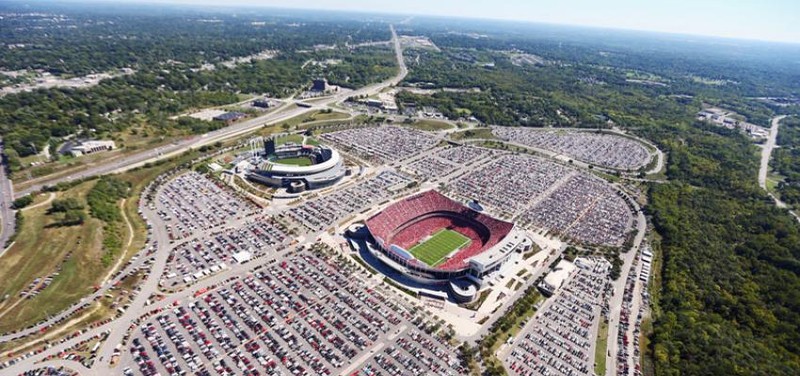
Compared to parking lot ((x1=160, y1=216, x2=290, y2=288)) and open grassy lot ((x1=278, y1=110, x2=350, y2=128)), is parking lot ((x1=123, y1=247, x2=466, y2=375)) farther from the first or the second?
open grassy lot ((x1=278, y1=110, x2=350, y2=128))

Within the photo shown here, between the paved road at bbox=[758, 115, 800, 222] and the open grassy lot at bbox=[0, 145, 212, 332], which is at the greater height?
the paved road at bbox=[758, 115, 800, 222]

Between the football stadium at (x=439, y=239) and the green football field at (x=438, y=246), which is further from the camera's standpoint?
the green football field at (x=438, y=246)

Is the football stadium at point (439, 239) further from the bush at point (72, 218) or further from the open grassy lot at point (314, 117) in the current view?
the open grassy lot at point (314, 117)

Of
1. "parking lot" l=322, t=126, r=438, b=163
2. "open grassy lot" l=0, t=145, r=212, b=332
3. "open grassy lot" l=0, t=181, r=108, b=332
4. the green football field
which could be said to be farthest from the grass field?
the green football field

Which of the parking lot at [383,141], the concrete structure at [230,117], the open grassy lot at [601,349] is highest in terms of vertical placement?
the concrete structure at [230,117]

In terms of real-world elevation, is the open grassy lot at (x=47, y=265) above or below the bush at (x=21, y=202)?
below

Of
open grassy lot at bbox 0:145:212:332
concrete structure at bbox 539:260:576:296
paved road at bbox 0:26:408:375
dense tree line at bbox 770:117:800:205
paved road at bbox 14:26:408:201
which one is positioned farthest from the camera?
dense tree line at bbox 770:117:800:205

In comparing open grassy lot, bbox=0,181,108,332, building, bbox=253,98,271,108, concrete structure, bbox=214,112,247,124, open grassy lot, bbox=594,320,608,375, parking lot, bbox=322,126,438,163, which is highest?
building, bbox=253,98,271,108

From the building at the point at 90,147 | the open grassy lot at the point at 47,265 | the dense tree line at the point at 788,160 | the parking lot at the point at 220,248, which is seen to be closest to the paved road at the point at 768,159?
the dense tree line at the point at 788,160
